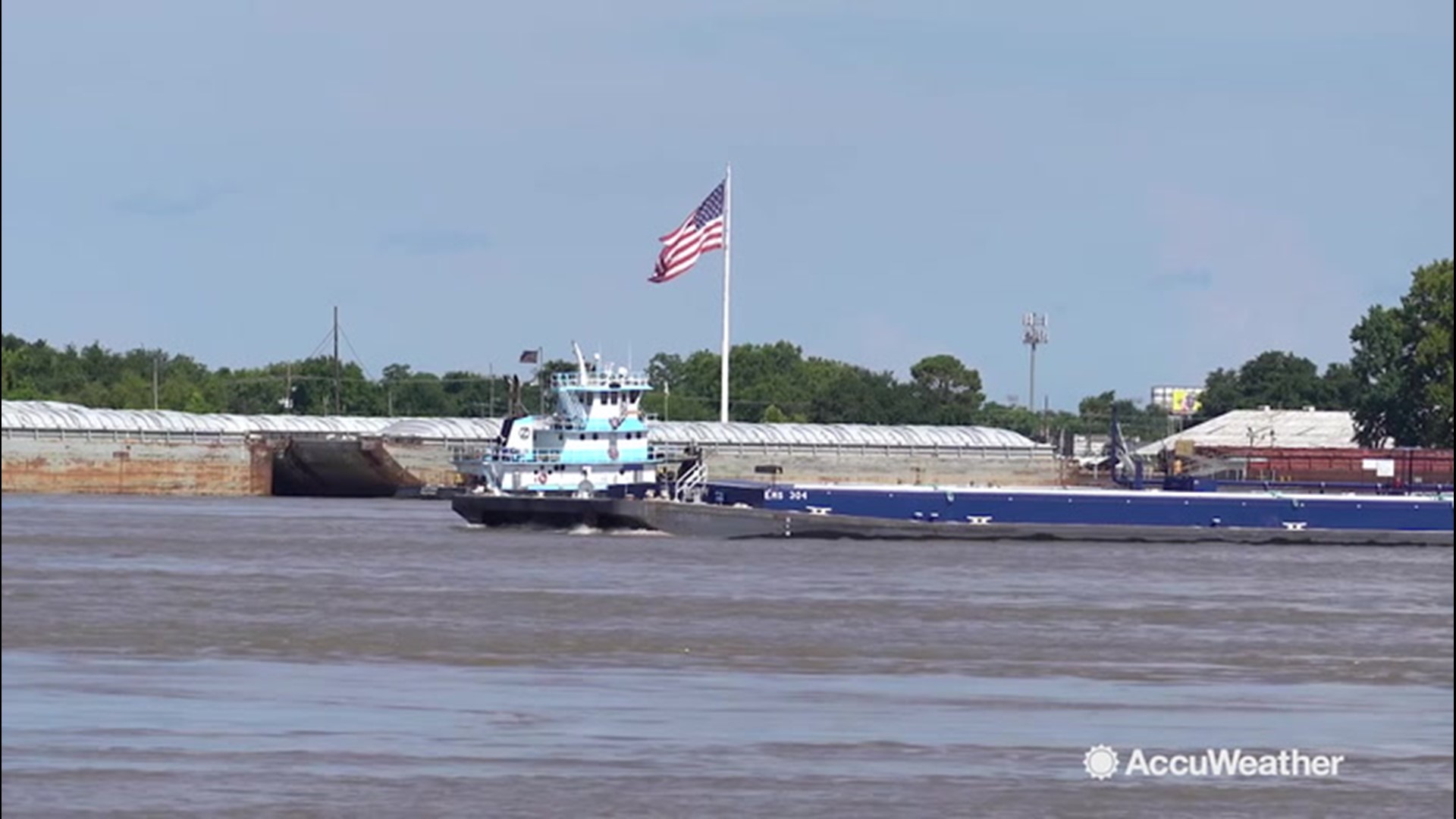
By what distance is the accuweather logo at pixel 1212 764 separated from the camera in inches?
834

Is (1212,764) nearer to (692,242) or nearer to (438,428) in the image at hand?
(692,242)

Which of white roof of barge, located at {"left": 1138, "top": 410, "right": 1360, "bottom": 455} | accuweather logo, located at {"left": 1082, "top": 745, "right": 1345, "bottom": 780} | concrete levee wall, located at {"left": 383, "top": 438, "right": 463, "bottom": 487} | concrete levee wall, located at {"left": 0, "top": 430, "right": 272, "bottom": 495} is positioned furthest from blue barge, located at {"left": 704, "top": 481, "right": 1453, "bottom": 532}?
white roof of barge, located at {"left": 1138, "top": 410, "right": 1360, "bottom": 455}

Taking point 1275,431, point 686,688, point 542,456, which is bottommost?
point 686,688

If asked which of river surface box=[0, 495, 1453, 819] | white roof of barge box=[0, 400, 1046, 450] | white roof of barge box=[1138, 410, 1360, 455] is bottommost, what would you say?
river surface box=[0, 495, 1453, 819]

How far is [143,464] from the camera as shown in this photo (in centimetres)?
11025

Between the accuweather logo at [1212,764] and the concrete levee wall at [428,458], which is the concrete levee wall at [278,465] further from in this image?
the accuweather logo at [1212,764]

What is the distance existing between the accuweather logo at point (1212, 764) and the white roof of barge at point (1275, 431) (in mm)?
120678

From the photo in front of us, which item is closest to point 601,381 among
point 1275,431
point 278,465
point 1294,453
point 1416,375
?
point 278,465

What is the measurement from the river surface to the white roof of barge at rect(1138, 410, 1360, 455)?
96516 millimetres

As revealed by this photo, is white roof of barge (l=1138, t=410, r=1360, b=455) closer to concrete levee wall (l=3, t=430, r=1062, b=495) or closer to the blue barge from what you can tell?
concrete levee wall (l=3, t=430, r=1062, b=495)

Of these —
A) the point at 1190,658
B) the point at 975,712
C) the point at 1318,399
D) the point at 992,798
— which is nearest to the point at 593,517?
the point at 1190,658

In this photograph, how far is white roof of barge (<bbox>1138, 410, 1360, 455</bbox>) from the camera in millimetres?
147625

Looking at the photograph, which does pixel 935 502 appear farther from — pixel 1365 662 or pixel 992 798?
pixel 992 798

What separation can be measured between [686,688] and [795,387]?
153 m
